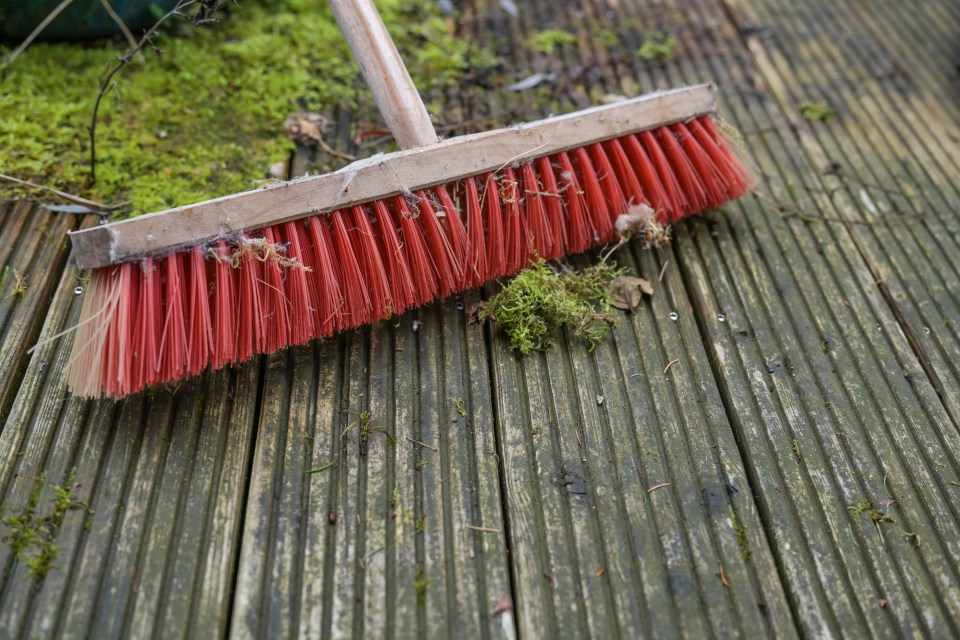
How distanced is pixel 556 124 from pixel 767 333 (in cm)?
73

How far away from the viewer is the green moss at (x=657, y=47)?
Answer: 256 centimetres

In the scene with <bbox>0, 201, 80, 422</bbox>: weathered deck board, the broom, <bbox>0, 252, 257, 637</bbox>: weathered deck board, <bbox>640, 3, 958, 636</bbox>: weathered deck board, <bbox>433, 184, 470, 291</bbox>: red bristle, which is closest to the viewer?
<bbox>0, 252, 257, 637</bbox>: weathered deck board

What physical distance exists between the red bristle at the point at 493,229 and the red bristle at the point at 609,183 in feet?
0.98

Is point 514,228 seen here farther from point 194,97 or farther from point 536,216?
point 194,97

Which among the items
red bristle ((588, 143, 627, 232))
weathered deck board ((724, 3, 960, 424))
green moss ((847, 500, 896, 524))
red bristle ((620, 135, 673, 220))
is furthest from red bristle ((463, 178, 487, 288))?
weathered deck board ((724, 3, 960, 424))

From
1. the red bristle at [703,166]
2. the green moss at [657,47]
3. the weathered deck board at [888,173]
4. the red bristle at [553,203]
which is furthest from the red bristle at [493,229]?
the green moss at [657,47]

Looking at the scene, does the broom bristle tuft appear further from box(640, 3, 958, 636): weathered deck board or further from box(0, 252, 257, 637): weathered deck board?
box(640, 3, 958, 636): weathered deck board

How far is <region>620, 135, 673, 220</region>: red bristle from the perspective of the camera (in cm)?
188

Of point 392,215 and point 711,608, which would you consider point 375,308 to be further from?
point 711,608

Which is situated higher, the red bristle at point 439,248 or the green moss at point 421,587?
the red bristle at point 439,248

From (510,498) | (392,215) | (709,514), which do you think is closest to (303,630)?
(510,498)

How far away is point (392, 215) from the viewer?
167 cm

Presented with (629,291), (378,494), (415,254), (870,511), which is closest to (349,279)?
Answer: (415,254)

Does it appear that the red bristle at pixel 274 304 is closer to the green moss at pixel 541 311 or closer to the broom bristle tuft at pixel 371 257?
the broom bristle tuft at pixel 371 257
